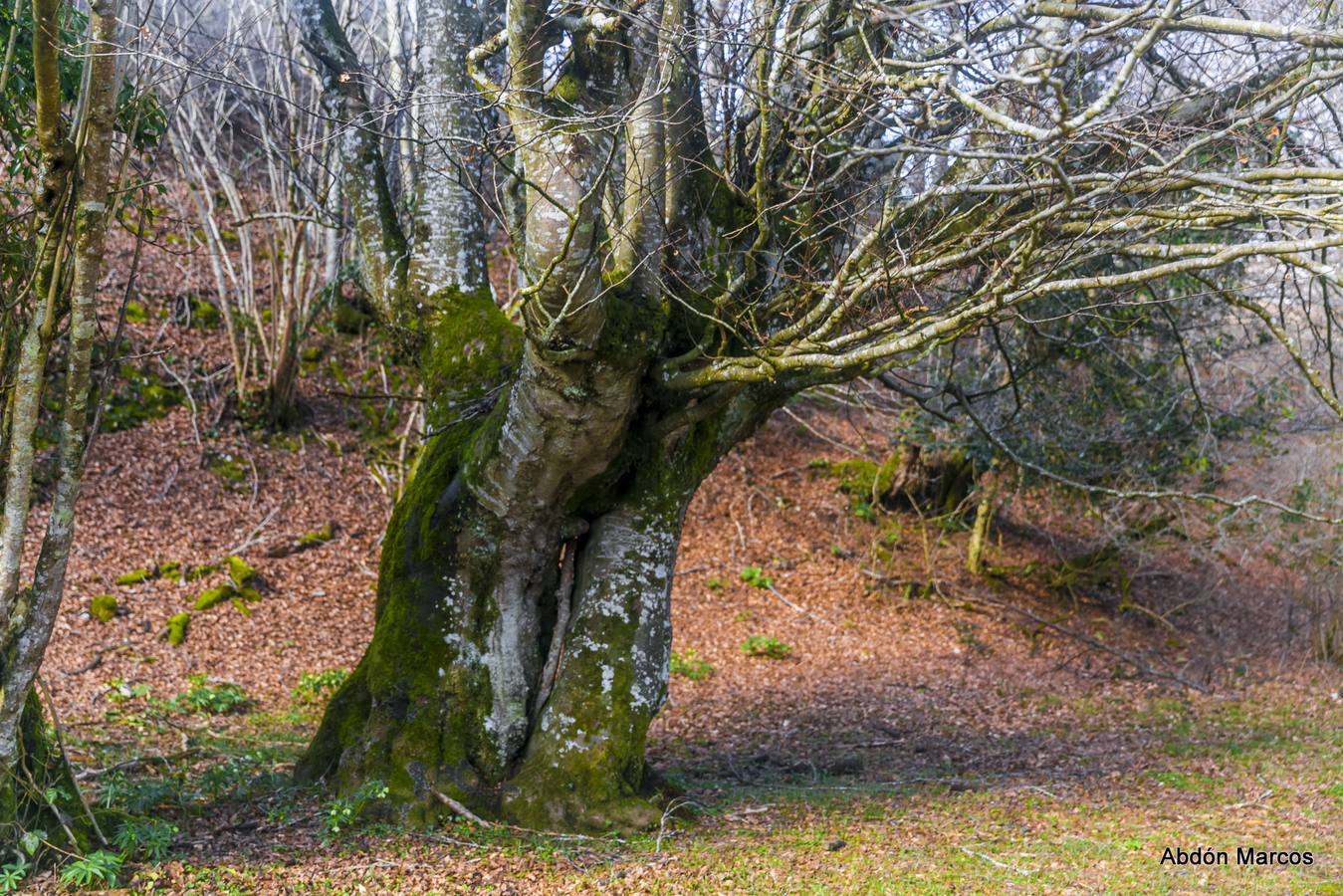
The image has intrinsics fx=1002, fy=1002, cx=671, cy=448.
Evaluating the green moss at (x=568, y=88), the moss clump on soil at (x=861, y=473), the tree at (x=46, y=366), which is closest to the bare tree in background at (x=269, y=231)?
the green moss at (x=568, y=88)

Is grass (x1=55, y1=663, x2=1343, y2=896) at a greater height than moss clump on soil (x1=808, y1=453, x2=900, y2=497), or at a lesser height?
lesser

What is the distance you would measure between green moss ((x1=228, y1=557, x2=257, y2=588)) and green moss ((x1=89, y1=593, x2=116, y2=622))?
128cm

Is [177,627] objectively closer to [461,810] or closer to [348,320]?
[461,810]

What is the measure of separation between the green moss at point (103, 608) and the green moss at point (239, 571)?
128 centimetres

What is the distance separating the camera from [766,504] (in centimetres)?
1667

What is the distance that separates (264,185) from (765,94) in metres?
14.6

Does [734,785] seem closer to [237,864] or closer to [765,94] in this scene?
[237,864]

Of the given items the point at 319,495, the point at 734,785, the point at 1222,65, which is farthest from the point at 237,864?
the point at 319,495

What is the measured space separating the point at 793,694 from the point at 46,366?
8319 mm

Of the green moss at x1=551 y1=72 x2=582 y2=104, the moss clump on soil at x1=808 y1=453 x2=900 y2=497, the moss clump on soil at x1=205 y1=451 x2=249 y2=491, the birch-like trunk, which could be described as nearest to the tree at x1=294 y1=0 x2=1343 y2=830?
the green moss at x1=551 y1=72 x2=582 y2=104

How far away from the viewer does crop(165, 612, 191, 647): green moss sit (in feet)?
33.4

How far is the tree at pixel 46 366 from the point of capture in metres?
4.37

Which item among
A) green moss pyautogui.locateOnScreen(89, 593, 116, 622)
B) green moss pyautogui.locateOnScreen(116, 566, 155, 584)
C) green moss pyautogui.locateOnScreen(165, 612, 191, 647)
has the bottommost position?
green moss pyautogui.locateOnScreen(165, 612, 191, 647)

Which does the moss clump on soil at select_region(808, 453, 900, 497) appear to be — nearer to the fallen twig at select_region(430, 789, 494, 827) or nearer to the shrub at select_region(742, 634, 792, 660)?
the shrub at select_region(742, 634, 792, 660)
